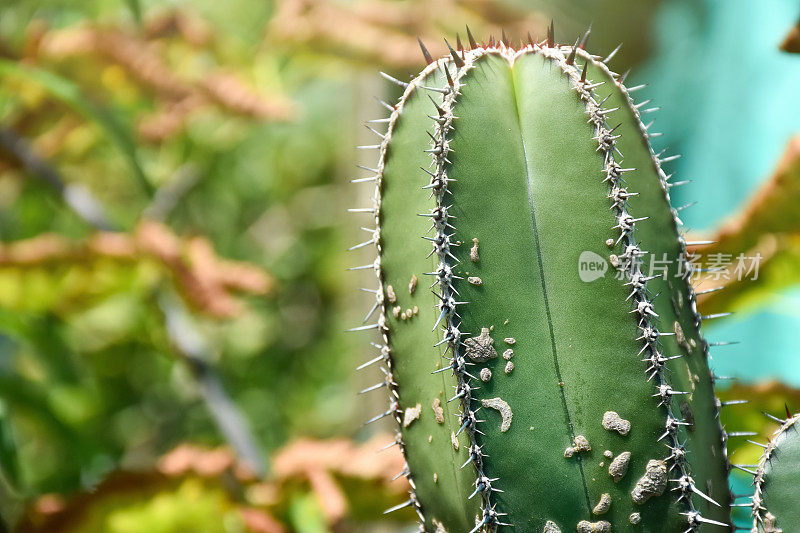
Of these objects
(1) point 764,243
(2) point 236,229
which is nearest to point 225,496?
(1) point 764,243

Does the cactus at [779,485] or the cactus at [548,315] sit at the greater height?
the cactus at [548,315]

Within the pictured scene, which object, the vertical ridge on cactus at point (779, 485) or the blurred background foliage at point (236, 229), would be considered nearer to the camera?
the vertical ridge on cactus at point (779, 485)

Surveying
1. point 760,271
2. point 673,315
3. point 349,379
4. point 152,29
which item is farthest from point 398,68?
point 349,379

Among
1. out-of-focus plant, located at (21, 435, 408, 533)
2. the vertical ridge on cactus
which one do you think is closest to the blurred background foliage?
out-of-focus plant, located at (21, 435, 408, 533)

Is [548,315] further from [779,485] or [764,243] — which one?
[764,243]

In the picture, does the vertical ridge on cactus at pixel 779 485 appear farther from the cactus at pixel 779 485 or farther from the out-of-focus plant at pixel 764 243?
the out-of-focus plant at pixel 764 243

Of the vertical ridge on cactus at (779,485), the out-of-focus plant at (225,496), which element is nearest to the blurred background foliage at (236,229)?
the out-of-focus plant at (225,496)

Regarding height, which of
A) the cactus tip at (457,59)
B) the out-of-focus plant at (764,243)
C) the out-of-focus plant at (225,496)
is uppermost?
the cactus tip at (457,59)
